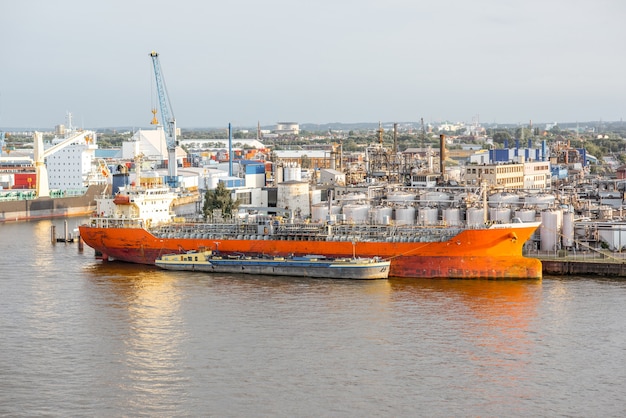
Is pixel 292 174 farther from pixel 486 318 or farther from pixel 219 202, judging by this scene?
pixel 486 318

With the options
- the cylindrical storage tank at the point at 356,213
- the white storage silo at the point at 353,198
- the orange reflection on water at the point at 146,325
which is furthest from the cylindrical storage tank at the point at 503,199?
the orange reflection on water at the point at 146,325

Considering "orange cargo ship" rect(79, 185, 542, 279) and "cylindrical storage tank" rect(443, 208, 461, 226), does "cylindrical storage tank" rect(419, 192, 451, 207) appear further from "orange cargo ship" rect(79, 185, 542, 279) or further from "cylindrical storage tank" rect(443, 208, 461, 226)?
"orange cargo ship" rect(79, 185, 542, 279)

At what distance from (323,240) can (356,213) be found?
3.05 m

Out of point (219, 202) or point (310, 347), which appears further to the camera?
point (219, 202)

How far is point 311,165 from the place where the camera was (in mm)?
60250

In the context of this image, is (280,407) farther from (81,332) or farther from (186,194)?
(186,194)

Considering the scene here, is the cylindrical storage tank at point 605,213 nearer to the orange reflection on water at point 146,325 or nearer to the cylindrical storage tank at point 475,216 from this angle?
the cylindrical storage tank at point 475,216

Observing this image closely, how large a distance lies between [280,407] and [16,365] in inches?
174

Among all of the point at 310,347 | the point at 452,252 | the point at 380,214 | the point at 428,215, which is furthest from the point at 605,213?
the point at 310,347

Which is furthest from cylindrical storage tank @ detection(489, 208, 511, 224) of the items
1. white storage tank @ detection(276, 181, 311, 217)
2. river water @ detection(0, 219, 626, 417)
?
white storage tank @ detection(276, 181, 311, 217)

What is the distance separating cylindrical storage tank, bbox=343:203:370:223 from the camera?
23938 millimetres

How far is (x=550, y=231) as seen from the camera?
21.8m

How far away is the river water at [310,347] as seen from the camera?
12.0 meters

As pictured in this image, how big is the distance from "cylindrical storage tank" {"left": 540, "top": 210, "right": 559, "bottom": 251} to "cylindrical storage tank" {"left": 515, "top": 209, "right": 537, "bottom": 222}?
2.06 ft
